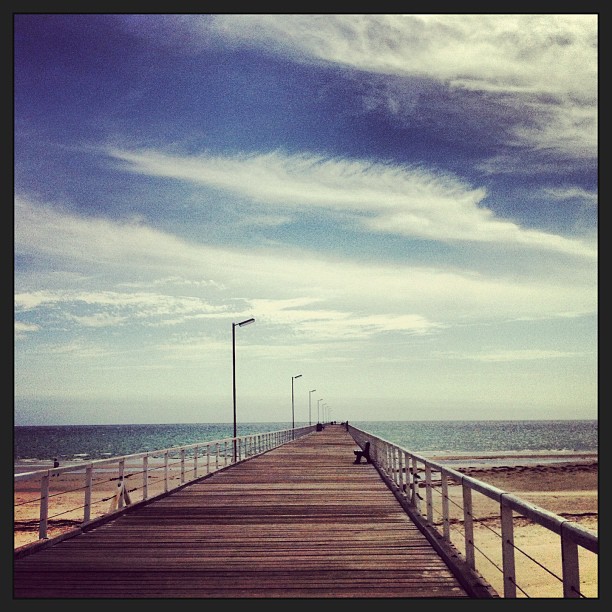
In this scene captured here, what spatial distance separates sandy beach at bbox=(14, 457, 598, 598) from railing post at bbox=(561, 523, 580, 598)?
1835 mm

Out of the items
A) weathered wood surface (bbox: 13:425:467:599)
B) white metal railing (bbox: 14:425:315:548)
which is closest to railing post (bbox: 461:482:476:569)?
weathered wood surface (bbox: 13:425:467:599)

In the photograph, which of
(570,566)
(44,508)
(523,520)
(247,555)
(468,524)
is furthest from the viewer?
(523,520)

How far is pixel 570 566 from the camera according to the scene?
371 cm

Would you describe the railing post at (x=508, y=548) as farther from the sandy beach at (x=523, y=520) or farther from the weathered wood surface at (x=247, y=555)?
the weathered wood surface at (x=247, y=555)

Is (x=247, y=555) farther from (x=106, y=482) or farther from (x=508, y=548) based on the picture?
(x=106, y=482)

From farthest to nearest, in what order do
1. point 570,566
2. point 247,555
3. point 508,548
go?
point 247,555
point 508,548
point 570,566

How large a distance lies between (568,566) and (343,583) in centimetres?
295

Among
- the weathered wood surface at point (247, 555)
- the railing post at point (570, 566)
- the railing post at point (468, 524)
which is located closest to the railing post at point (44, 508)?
the weathered wood surface at point (247, 555)

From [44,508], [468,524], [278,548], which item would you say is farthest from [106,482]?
[468,524]

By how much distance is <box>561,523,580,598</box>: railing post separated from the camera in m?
3.67

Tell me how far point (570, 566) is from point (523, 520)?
996 inches

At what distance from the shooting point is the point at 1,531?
5.69 metres

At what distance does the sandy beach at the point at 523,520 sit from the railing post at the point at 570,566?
184 cm

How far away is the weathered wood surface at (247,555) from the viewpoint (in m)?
6.05
